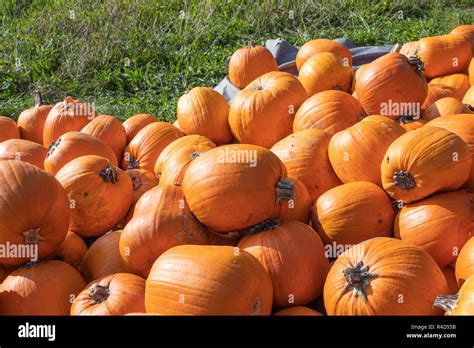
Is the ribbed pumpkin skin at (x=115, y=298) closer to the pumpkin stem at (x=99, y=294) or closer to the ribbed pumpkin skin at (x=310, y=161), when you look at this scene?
the pumpkin stem at (x=99, y=294)

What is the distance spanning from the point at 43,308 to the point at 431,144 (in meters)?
1.92

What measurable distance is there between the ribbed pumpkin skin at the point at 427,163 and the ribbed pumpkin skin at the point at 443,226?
0.25 ft

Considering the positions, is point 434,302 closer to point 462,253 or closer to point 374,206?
point 462,253

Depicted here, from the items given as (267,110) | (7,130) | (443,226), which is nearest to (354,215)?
(443,226)

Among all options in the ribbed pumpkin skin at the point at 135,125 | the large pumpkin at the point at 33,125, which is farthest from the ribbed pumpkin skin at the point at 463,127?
the large pumpkin at the point at 33,125

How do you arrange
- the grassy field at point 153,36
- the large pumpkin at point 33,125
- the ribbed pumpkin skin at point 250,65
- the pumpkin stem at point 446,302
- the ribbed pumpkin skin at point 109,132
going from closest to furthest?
the pumpkin stem at point 446,302 → the ribbed pumpkin skin at point 109,132 → the large pumpkin at point 33,125 → the ribbed pumpkin skin at point 250,65 → the grassy field at point 153,36

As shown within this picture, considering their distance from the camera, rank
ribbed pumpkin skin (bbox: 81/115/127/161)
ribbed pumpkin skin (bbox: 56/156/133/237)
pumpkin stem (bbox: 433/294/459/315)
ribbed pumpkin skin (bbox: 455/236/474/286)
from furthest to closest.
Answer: ribbed pumpkin skin (bbox: 81/115/127/161) → ribbed pumpkin skin (bbox: 56/156/133/237) → ribbed pumpkin skin (bbox: 455/236/474/286) → pumpkin stem (bbox: 433/294/459/315)

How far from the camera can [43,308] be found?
2.50 m

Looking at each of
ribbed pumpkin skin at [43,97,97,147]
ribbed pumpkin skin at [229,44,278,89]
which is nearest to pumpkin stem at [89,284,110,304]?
ribbed pumpkin skin at [43,97,97,147]

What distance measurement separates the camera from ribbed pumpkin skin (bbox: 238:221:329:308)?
2.39 meters

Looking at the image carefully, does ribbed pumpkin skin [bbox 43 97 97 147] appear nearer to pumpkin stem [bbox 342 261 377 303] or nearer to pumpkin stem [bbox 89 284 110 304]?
pumpkin stem [bbox 89 284 110 304]

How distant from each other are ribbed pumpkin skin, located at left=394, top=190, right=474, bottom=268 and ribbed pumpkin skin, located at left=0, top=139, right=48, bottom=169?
2.32 meters

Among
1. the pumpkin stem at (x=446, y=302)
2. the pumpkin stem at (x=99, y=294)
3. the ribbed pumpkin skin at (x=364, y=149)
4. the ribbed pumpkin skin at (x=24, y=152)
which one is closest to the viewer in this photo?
the pumpkin stem at (x=446, y=302)

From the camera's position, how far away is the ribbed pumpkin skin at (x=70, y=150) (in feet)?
10.9
